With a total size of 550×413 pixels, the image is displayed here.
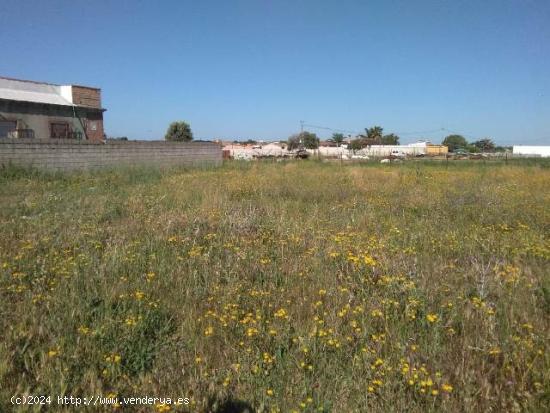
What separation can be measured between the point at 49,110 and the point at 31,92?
311 centimetres

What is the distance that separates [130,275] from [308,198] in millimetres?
6017

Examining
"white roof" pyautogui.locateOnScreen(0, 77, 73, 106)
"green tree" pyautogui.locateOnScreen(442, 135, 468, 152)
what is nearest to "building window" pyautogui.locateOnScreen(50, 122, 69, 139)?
"white roof" pyautogui.locateOnScreen(0, 77, 73, 106)

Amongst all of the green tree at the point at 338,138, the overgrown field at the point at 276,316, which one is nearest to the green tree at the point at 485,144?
the green tree at the point at 338,138

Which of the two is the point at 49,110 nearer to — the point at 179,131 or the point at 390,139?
the point at 179,131

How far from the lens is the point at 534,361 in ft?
7.41

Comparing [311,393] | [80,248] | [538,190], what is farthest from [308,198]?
[311,393]

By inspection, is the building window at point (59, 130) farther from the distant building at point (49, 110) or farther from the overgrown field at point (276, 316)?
the overgrown field at point (276, 316)

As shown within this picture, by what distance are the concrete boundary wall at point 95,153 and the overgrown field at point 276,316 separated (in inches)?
375

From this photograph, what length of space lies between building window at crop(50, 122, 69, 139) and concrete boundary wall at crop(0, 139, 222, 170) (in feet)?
38.0

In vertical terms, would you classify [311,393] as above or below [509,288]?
below

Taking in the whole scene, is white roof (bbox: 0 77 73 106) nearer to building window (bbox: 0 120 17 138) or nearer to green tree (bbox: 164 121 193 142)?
building window (bbox: 0 120 17 138)

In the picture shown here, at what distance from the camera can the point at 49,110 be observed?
25766mm

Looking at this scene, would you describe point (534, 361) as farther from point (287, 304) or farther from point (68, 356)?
point (68, 356)

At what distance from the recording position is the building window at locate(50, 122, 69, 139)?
1022 inches
